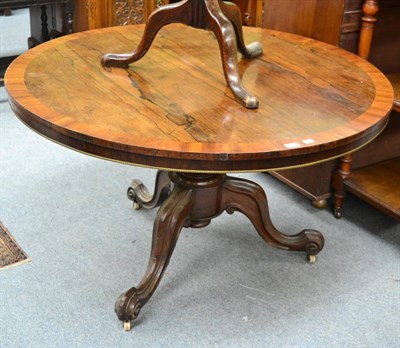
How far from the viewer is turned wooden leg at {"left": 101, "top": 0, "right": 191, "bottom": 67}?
60.3 inches

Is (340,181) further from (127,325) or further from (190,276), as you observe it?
(127,325)

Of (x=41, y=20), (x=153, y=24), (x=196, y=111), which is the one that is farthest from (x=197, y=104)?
(x=41, y=20)

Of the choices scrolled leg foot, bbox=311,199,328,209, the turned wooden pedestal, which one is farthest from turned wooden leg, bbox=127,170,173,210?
scrolled leg foot, bbox=311,199,328,209

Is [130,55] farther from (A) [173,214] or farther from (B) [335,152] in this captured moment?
(B) [335,152]

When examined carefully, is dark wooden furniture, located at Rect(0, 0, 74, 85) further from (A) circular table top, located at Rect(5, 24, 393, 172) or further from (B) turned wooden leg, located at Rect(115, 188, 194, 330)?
(B) turned wooden leg, located at Rect(115, 188, 194, 330)

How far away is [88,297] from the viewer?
5.75 feet

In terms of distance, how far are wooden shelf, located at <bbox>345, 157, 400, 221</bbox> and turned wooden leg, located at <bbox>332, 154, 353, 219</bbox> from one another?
0.02 m

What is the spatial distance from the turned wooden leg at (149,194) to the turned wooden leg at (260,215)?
10.9 inches

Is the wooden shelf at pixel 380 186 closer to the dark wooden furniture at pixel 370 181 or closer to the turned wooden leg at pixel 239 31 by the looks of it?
the dark wooden furniture at pixel 370 181

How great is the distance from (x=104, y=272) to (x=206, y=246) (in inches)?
13.4

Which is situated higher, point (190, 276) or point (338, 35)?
point (338, 35)

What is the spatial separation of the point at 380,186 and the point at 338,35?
1.79 feet

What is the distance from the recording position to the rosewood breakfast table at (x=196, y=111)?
47.7 inches

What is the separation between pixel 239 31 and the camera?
164 cm
